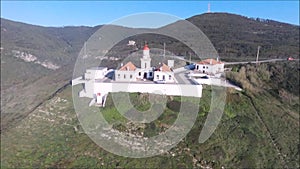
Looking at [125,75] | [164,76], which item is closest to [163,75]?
[164,76]

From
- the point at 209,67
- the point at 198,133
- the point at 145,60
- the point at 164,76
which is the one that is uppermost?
the point at 145,60

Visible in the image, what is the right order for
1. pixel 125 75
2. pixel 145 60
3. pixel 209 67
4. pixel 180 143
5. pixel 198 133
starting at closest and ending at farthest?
pixel 180 143 → pixel 198 133 → pixel 125 75 → pixel 145 60 → pixel 209 67

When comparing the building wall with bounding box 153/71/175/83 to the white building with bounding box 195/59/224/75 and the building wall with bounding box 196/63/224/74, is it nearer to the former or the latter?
the white building with bounding box 195/59/224/75

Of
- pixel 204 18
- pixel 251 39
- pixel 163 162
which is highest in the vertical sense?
pixel 204 18

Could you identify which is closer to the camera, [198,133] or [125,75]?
[198,133]

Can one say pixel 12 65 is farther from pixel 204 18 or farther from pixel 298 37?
pixel 298 37

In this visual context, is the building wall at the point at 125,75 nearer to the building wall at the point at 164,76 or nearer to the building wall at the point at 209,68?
the building wall at the point at 164,76

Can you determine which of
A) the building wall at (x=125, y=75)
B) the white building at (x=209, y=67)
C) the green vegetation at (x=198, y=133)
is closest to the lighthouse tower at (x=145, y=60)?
the building wall at (x=125, y=75)

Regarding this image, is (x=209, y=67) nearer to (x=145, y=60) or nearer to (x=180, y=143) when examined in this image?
(x=145, y=60)

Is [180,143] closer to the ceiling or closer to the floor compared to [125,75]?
closer to the floor

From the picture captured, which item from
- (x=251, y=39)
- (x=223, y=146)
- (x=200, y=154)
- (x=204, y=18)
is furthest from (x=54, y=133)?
(x=204, y=18)

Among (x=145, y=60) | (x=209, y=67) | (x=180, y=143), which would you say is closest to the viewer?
(x=180, y=143)
